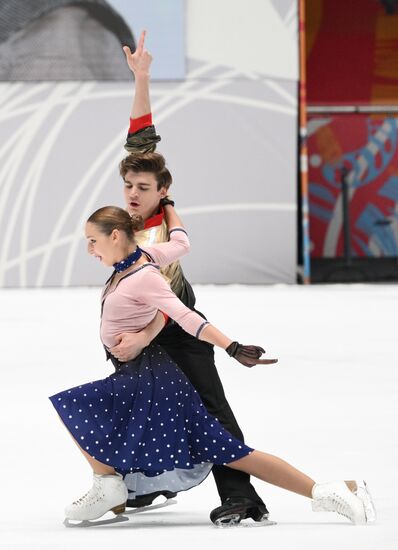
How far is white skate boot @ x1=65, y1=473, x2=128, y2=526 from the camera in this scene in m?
2.87

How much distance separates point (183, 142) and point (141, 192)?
8.88 m

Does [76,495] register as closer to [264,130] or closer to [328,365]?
[328,365]

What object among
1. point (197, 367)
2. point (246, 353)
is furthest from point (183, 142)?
point (246, 353)

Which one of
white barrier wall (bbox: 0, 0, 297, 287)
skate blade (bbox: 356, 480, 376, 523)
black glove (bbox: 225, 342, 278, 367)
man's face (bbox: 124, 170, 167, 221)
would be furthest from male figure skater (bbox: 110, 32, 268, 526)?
white barrier wall (bbox: 0, 0, 297, 287)

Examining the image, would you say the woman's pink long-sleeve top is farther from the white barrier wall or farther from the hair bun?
the white barrier wall

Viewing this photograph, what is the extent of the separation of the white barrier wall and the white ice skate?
9040mm

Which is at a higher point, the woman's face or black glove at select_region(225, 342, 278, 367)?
the woman's face

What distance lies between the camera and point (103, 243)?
2.89 meters

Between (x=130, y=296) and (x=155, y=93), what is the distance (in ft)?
29.9

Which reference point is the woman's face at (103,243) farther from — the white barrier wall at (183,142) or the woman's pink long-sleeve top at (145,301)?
the white barrier wall at (183,142)

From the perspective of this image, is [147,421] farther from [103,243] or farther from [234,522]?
[103,243]

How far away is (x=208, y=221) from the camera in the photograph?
1196 centimetres

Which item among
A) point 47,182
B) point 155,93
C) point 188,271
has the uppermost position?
point 155,93


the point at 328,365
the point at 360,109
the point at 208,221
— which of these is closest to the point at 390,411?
the point at 328,365
